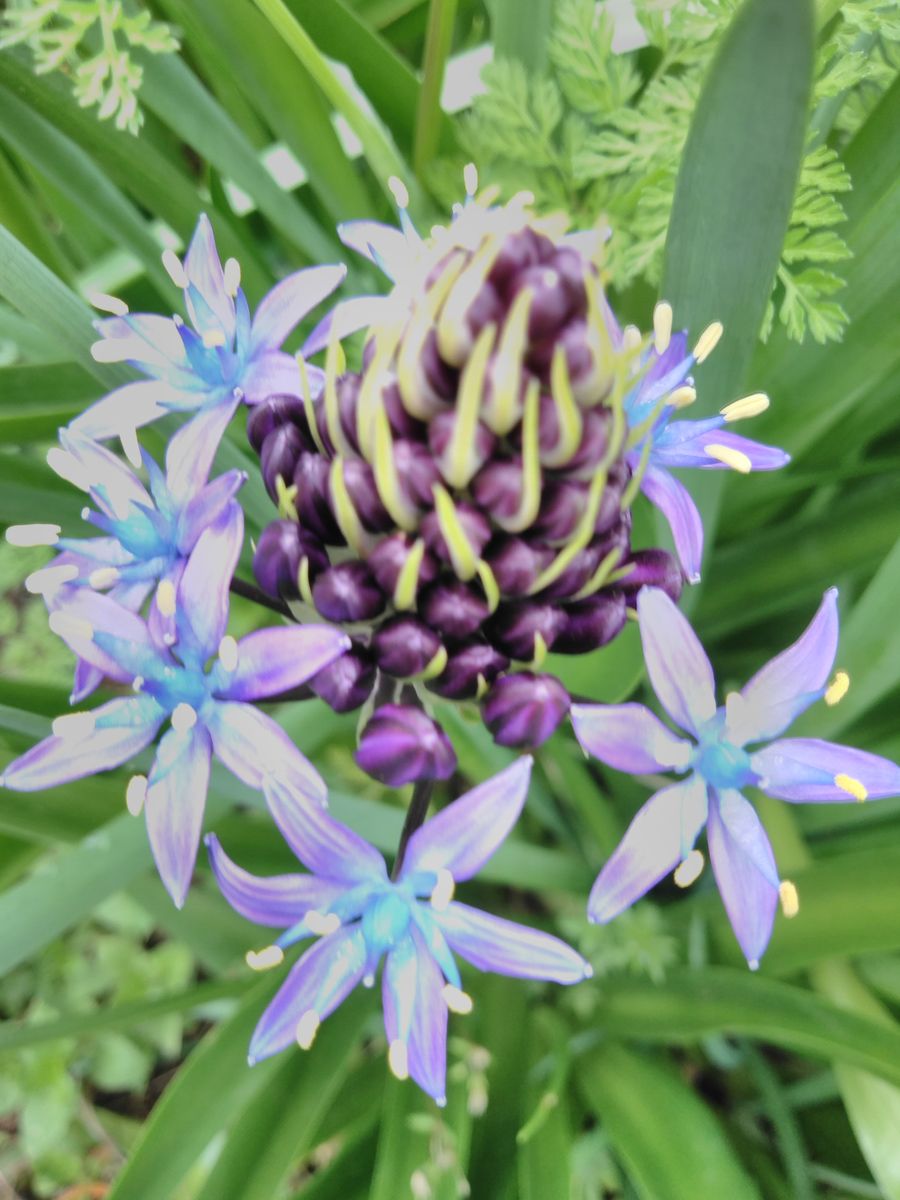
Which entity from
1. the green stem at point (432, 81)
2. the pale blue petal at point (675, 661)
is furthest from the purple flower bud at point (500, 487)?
the green stem at point (432, 81)

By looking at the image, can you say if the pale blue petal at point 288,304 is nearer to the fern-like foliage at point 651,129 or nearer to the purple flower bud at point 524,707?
the fern-like foliage at point 651,129

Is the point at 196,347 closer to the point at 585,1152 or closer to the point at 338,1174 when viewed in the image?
the point at 338,1174

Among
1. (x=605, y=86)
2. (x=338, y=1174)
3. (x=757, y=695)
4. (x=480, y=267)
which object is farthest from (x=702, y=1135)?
(x=605, y=86)

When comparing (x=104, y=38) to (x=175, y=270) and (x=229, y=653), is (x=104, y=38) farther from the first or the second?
(x=229, y=653)

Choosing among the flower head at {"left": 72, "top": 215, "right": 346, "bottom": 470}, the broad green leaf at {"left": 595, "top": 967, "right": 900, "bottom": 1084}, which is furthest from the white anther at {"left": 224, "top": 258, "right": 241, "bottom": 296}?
the broad green leaf at {"left": 595, "top": 967, "right": 900, "bottom": 1084}

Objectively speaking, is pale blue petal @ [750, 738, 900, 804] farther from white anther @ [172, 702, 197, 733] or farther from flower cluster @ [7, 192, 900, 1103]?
white anther @ [172, 702, 197, 733]

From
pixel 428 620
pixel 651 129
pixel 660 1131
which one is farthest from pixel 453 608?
pixel 660 1131
